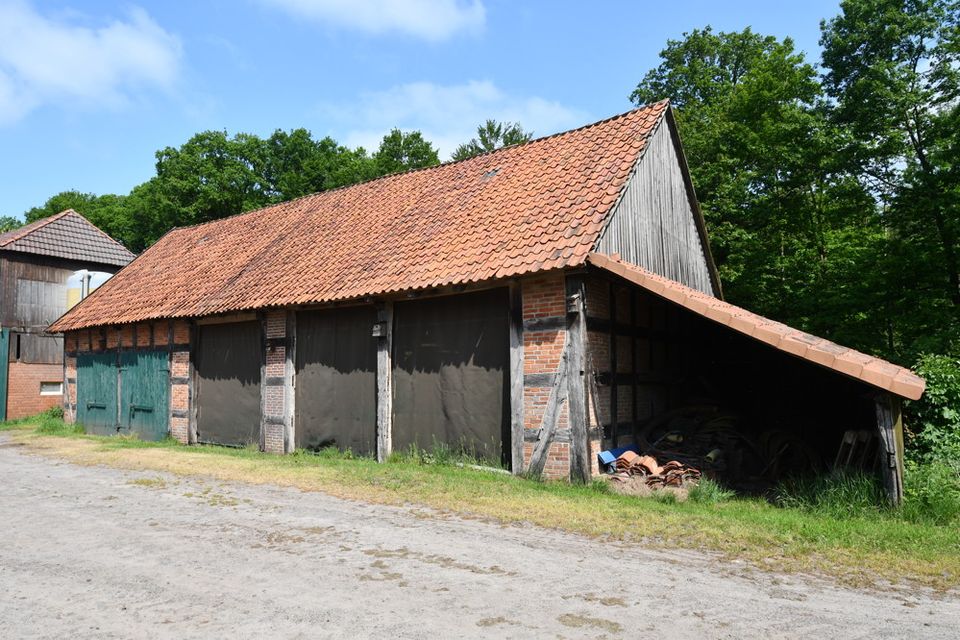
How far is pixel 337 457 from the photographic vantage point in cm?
1159

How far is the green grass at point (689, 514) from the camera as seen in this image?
5402 mm

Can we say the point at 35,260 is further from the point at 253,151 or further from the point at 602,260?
the point at 602,260

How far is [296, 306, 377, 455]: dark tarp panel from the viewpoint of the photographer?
11.3 m

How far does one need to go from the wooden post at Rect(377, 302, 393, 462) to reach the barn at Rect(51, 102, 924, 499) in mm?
29

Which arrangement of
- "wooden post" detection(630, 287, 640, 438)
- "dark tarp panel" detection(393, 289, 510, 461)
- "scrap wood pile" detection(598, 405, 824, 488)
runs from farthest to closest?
1. "wooden post" detection(630, 287, 640, 438)
2. "dark tarp panel" detection(393, 289, 510, 461)
3. "scrap wood pile" detection(598, 405, 824, 488)

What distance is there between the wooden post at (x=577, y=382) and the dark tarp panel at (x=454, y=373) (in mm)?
1115

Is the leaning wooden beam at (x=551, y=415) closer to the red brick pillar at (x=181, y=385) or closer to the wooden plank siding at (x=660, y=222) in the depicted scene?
the wooden plank siding at (x=660, y=222)

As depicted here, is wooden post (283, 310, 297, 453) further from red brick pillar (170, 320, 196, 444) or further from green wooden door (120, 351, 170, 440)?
green wooden door (120, 351, 170, 440)

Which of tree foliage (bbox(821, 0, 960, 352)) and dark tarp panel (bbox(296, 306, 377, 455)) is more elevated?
tree foliage (bbox(821, 0, 960, 352))

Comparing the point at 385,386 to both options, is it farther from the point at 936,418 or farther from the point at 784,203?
the point at 784,203

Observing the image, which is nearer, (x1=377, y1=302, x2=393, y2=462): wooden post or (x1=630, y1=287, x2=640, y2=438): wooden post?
(x1=630, y1=287, x2=640, y2=438): wooden post

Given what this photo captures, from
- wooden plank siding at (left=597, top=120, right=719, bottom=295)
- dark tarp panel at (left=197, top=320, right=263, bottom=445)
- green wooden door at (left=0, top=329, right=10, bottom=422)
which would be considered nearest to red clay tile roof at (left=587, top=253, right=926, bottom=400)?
wooden plank siding at (left=597, top=120, right=719, bottom=295)

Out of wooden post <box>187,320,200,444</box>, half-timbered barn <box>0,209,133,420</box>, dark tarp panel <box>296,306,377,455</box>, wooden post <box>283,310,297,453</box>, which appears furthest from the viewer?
half-timbered barn <box>0,209,133,420</box>

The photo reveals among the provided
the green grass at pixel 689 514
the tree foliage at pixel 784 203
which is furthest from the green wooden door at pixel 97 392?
the tree foliage at pixel 784 203
